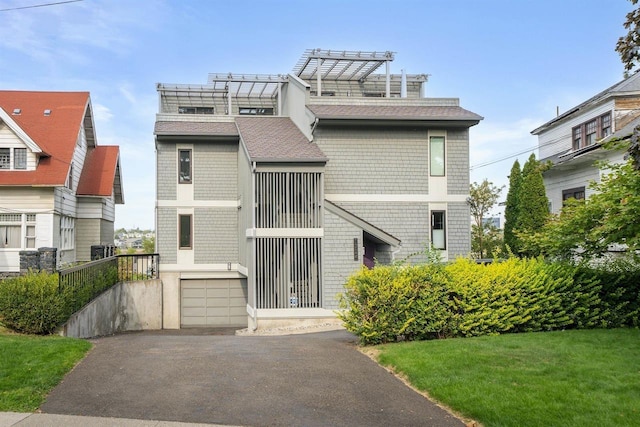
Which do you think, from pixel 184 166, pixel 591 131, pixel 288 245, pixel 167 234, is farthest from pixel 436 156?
pixel 167 234

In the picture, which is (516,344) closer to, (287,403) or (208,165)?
(287,403)

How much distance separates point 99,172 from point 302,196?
16861 mm

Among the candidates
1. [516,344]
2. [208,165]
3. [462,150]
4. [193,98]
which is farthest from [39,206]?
[516,344]

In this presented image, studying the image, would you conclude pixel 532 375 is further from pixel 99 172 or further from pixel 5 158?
pixel 99 172

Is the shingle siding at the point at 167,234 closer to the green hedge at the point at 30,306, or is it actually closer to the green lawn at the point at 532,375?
the green hedge at the point at 30,306

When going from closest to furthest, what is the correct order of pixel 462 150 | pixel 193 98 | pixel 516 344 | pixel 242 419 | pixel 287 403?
pixel 242 419 → pixel 287 403 → pixel 516 344 → pixel 462 150 → pixel 193 98

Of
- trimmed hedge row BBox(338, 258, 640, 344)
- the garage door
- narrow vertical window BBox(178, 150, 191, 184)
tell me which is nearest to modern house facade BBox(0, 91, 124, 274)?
narrow vertical window BBox(178, 150, 191, 184)

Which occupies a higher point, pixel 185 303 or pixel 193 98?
pixel 193 98

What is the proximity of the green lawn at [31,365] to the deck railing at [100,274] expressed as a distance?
8.41 ft

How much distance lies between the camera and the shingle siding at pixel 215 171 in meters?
25.4

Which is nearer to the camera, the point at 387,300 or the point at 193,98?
the point at 387,300

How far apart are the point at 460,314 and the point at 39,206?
64.8 ft

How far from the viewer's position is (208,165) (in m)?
25.6

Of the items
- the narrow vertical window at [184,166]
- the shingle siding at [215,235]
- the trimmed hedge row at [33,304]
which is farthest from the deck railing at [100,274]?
the narrow vertical window at [184,166]
